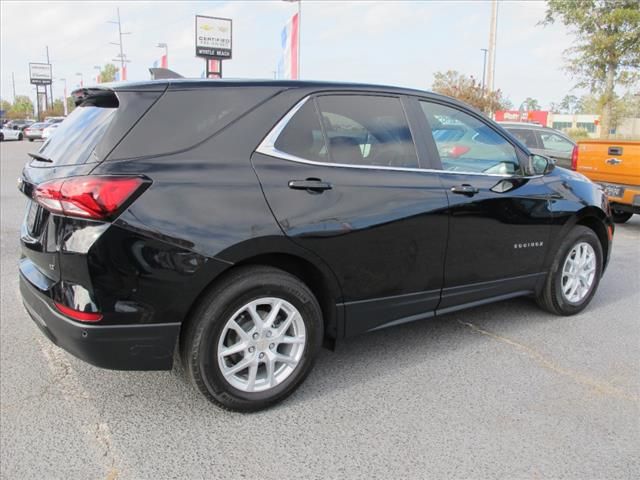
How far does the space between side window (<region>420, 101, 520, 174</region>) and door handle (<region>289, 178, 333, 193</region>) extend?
99cm

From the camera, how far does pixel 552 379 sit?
133 inches

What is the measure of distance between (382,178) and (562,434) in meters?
1.67

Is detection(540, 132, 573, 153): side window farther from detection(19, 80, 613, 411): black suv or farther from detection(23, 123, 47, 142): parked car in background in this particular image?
detection(23, 123, 47, 142): parked car in background

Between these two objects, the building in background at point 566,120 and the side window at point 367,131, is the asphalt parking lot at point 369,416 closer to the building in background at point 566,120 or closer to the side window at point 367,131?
the side window at point 367,131

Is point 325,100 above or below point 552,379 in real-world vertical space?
above

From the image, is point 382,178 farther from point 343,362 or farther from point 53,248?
point 53,248

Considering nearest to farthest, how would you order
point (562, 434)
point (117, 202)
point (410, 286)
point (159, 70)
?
1. point (117, 202)
2. point (562, 434)
3. point (410, 286)
4. point (159, 70)

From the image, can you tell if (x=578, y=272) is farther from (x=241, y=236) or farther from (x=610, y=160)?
(x=610, y=160)

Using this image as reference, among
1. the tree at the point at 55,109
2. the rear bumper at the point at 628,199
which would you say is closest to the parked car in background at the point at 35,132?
the rear bumper at the point at 628,199

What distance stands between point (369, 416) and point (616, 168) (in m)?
6.65

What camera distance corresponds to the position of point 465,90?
1291 inches

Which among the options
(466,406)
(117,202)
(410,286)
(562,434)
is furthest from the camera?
(410,286)

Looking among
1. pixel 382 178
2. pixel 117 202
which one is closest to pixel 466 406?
pixel 382 178

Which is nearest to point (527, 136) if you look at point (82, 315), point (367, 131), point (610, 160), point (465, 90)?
point (610, 160)
